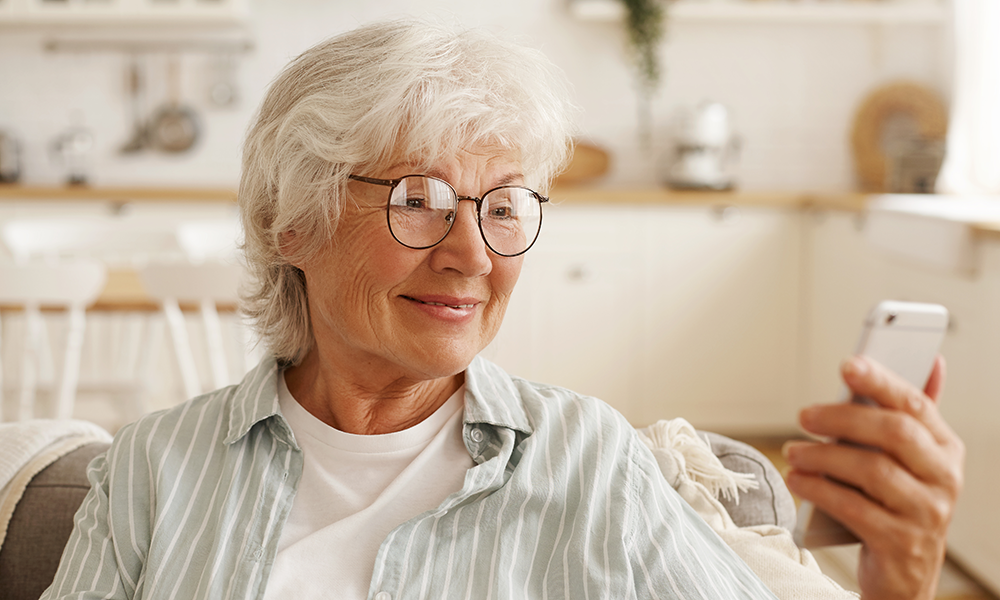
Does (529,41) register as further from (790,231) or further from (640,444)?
(790,231)

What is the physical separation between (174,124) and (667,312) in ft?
8.13

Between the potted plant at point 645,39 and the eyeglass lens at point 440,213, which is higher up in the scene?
the potted plant at point 645,39

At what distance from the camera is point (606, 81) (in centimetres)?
432

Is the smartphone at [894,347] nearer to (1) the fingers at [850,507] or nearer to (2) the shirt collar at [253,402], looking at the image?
(1) the fingers at [850,507]

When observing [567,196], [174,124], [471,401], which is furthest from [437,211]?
[174,124]

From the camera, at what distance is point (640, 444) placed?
3.60ft

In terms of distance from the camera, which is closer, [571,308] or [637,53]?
[571,308]

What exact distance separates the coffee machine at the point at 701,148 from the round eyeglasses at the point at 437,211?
3004mm

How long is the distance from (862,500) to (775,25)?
407 cm

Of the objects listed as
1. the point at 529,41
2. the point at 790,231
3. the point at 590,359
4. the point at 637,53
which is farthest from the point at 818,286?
the point at 529,41

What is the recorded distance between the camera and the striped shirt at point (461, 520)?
3.20 feet

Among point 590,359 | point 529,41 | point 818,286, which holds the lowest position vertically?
point 590,359

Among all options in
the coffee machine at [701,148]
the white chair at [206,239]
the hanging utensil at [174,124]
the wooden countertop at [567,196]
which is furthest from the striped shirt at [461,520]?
the hanging utensil at [174,124]

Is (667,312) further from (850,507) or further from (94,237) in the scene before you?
(850,507)
